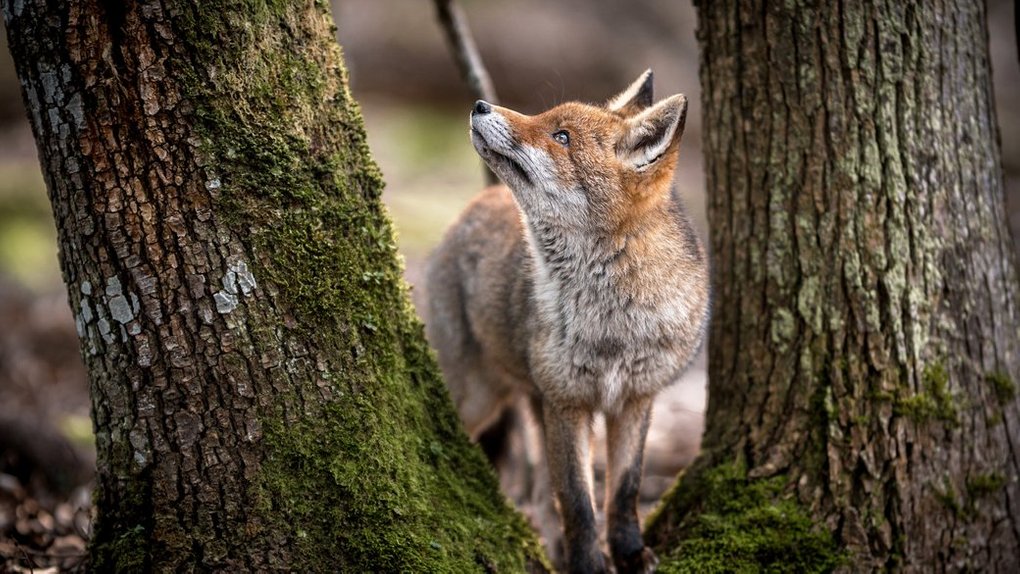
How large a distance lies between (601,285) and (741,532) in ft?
4.98

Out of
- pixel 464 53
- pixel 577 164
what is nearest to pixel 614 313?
pixel 577 164

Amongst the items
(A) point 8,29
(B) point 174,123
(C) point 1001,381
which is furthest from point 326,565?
(C) point 1001,381

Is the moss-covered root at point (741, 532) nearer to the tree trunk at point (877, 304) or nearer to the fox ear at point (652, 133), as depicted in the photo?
the tree trunk at point (877, 304)

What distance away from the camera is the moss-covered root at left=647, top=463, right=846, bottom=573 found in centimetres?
425

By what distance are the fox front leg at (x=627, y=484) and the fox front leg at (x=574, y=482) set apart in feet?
0.39

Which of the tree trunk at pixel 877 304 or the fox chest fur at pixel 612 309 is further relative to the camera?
the fox chest fur at pixel 612 309

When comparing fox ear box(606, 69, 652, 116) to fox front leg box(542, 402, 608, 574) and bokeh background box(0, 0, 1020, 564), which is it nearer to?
fox front leg box(542, 402, 608, 574)

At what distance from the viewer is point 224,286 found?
11.2 feet

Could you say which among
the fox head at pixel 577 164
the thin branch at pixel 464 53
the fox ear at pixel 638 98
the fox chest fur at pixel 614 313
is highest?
the thin branch at pixel 464 53

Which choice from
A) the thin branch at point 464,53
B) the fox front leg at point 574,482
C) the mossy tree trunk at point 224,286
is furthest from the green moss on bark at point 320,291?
the thin branch at point 464,53

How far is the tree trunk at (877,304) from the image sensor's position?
14.1ft

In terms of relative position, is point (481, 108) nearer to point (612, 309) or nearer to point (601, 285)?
point (601, 285)

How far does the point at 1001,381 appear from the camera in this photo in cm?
448

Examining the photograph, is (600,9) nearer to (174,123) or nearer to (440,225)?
(440,225)
